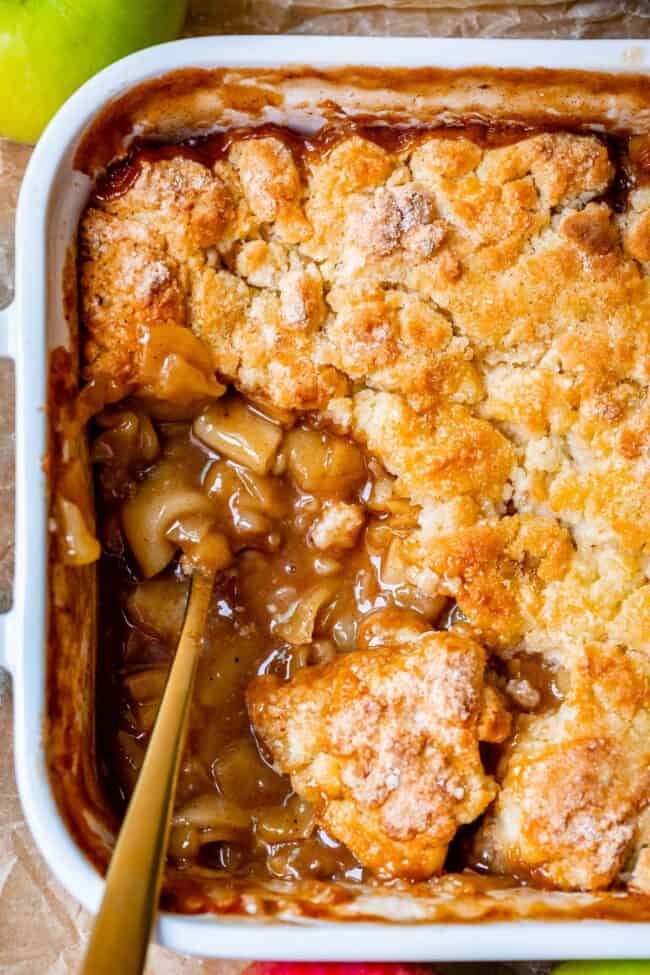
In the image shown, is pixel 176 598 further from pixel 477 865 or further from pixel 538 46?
pixel 538 46

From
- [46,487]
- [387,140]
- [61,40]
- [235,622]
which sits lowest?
[235,622]

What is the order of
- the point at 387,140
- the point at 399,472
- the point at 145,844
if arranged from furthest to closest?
the point at 387,140
the point at 399,472
the point at 145,844

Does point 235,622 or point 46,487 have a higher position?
point 46,487

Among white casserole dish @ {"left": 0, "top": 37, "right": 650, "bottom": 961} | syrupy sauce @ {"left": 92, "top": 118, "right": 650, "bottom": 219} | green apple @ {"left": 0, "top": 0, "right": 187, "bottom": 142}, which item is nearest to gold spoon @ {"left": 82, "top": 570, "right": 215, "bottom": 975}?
white casserole dish @ {"left": 0, "top": 37, "right": 650, "bottom": 961}

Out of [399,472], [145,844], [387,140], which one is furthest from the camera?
[387,140]

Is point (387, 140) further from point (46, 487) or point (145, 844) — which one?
point (145, 844)

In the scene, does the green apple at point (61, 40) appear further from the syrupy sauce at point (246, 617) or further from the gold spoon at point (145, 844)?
the gold spoon at point (145, 844)

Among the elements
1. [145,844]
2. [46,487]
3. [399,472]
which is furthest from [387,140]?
[145,844]
